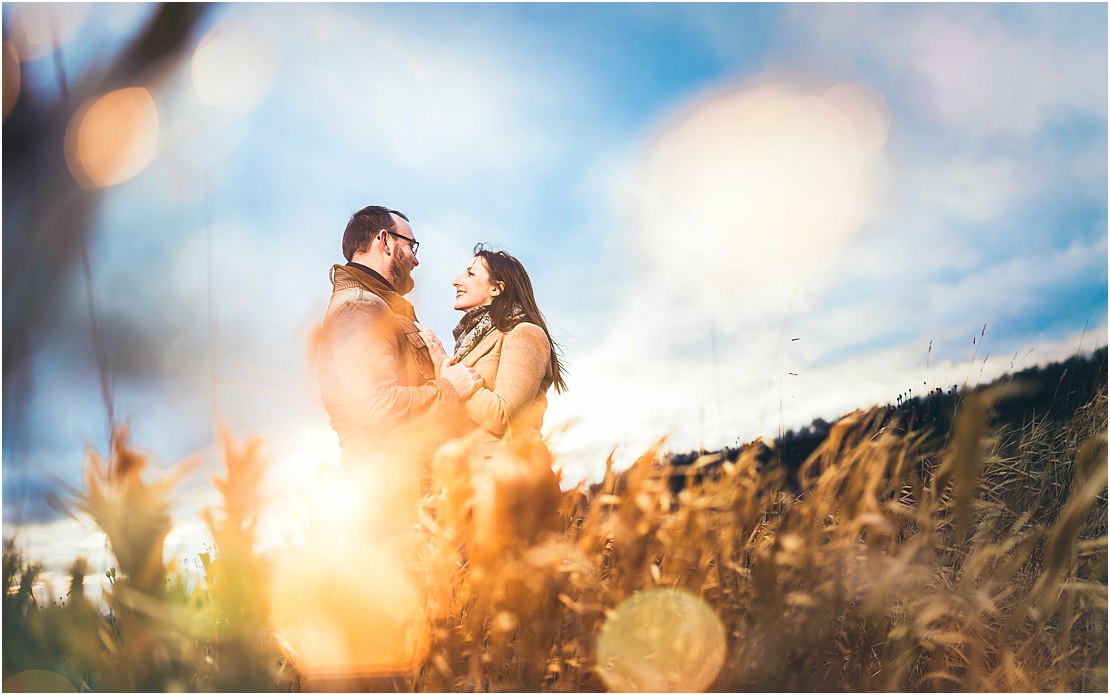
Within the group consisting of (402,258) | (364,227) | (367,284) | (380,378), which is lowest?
(380,378)

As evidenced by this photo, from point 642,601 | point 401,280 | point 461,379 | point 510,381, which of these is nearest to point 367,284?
point 401,280

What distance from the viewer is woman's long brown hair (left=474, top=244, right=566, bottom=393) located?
153 inches

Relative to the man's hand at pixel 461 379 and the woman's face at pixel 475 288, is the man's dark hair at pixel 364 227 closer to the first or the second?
the woman's face at pixel 475 288

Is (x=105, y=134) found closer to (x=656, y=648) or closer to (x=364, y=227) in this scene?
(x=364, y=227)

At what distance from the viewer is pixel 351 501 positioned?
2.44m

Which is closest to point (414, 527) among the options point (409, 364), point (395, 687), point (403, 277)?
point (395, 687)

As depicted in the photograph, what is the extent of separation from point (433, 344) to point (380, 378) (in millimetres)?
417

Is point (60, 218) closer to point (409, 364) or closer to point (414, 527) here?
point (409, 364)

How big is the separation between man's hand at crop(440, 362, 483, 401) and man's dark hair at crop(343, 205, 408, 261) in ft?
2.53

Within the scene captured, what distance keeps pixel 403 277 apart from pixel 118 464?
219 cm

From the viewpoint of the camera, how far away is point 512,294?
12.9 feet

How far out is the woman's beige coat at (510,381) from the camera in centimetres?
346

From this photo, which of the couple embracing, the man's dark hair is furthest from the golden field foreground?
the man's dark hair

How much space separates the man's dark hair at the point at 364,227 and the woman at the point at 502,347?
0.49 metres
